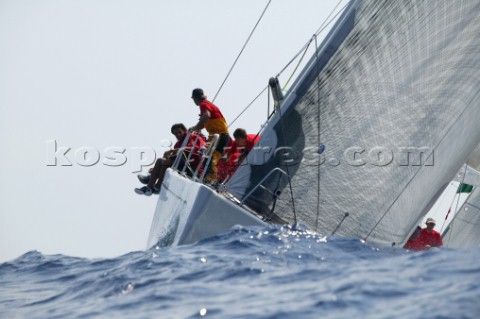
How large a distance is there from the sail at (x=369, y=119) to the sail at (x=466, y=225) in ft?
24.4

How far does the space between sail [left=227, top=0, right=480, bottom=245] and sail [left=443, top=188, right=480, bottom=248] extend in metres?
7.43

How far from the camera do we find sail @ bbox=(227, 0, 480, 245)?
10.7m

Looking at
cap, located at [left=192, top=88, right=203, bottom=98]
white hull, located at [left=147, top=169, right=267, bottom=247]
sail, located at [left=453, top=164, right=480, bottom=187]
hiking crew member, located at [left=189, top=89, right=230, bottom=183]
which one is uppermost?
cap, located at [left=192, top=88, right=203, bottom=98]

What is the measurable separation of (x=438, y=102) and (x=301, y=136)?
1.45 meters

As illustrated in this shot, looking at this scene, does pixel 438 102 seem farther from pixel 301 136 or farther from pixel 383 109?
pixel 301 136

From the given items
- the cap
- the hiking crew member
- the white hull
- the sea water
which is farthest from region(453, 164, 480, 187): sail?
the white hull

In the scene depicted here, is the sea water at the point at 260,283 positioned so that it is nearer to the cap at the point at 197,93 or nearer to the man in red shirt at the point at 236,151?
the man in red shirt at the point at 236,151

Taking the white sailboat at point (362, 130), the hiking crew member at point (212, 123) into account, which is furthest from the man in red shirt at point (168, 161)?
the white sailboat at point (362, 130)

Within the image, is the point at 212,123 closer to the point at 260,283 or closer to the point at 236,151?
the point at 236,151

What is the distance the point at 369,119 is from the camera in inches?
432

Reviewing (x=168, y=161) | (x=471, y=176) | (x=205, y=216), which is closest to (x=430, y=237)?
(x=471, y=176)

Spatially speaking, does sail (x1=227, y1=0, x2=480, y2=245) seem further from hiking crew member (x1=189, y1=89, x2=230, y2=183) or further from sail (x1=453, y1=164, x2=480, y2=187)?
sail (x1=453, y1=164, x2=480, y2=187)

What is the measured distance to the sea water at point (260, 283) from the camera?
6984mm

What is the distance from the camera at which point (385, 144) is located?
36.5ft
